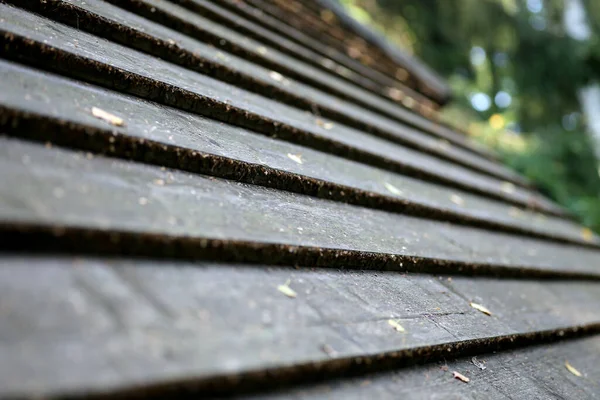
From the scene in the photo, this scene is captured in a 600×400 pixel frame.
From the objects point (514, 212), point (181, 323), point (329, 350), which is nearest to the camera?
point (181, 323)

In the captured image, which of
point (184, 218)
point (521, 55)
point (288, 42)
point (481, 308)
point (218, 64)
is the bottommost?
point (481, 308)

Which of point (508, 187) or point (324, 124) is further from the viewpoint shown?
point (508, 187)

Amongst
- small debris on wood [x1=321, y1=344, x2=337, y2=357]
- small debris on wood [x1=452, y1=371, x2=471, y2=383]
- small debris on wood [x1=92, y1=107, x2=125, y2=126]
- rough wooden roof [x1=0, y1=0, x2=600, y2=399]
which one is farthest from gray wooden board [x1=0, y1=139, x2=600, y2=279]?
small debris on wood [x1=452, y1=371, x2=471, y2=383]

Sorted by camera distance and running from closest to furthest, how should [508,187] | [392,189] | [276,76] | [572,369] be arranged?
1. [572,369]
2. [392,189]
3. [276,76]
4. [508,187]

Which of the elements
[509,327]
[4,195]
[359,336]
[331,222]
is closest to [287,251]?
[359,336]

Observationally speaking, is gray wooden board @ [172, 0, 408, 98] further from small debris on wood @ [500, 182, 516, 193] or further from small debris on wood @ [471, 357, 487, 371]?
small debris on wood @ [471, 357, 487, 371]

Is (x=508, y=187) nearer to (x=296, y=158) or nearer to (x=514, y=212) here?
(x=514, y=212)

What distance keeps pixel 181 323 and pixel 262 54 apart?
2.08m

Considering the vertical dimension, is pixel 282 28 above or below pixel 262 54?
above

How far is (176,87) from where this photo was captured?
5.46 ft

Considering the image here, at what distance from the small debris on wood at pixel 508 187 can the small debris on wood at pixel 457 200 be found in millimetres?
937

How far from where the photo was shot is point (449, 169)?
322cm

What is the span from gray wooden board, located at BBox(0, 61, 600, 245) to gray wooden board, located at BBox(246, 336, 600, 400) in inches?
27.3

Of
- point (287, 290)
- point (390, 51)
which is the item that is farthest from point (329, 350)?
point (390, 51)
